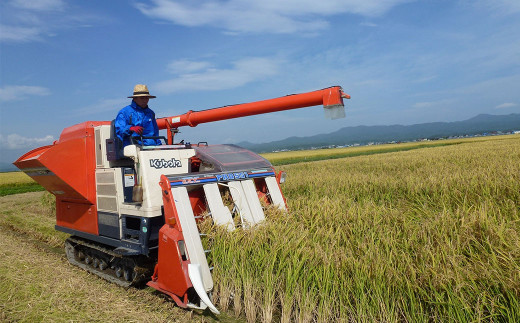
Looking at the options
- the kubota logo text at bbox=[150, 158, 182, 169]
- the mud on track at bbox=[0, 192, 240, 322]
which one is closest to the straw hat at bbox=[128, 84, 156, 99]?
the kubota logo text at bbox=[150, 158, 182, 169]

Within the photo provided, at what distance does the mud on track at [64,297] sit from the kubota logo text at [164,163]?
5.86ft

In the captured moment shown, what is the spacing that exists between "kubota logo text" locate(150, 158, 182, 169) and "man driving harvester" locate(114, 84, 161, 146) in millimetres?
384

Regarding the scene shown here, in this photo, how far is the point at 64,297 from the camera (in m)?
4.58

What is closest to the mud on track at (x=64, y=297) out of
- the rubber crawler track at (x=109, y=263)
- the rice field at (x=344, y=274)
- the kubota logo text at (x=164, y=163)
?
the rice field at (x=344, y=274)

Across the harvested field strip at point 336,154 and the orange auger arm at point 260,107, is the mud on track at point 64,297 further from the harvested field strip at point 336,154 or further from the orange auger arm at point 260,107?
the harvested field strip at point 336,154

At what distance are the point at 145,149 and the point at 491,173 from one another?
751cm

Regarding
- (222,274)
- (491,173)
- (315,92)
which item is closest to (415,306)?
(222,274)

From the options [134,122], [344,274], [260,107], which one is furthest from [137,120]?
[344,274]

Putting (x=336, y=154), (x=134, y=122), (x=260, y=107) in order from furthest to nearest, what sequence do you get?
(x=336, y=154) < (x=134, y=122) < (x=260, y=107)

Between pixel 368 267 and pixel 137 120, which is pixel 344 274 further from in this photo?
pixel 137 120

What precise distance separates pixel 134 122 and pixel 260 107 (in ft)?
6.62

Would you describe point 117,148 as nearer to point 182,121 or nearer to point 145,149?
point 145,149

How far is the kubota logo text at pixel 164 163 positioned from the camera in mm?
5137

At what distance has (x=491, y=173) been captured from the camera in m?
8.08
